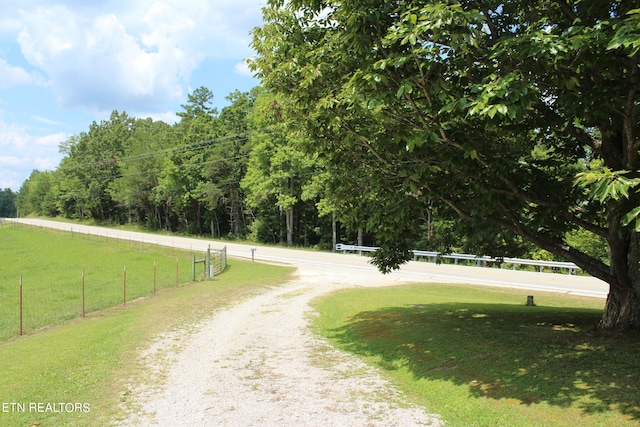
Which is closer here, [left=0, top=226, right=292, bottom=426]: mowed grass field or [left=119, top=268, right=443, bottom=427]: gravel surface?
[left=119, top=268, right=443, bottom=427]: gravel surface

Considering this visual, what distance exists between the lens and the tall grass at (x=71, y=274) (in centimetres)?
1673

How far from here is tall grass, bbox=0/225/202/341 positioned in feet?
54.9

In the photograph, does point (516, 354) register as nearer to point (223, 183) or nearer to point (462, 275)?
point (462, 275)

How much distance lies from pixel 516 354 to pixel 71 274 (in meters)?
28.5

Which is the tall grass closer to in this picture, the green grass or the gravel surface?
the gravel surface

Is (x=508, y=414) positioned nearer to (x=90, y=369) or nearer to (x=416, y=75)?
(x=416, y=75)

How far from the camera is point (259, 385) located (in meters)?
7.88

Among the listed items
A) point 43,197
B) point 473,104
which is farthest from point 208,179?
point 43,197

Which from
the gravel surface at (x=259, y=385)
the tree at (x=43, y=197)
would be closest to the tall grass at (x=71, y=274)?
the gravel surface at (x=259, y=385)

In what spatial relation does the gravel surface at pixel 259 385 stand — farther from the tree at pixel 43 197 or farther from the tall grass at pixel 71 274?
the tree at pixel 43 197

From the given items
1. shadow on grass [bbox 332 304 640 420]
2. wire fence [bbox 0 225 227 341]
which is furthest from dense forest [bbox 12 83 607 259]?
wire fence [bbox 0 225 227 341]

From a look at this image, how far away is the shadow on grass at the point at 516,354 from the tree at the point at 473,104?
1389 millimetres

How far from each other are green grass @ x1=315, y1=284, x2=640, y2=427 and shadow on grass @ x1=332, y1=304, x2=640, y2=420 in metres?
0.01

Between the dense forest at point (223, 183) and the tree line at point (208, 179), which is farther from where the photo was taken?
the tree line at point (208, 179)
